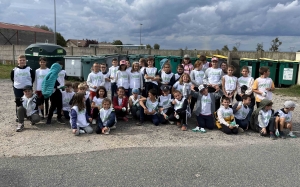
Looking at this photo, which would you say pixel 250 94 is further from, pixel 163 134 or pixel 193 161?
pixel 193 161

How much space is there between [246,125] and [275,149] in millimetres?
1204

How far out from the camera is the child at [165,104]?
20.7ft

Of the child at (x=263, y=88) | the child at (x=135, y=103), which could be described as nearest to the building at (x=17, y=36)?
the child at (x=135, y=103)

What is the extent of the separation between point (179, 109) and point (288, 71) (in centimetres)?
797

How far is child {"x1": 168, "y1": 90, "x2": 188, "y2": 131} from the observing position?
604 centimetres

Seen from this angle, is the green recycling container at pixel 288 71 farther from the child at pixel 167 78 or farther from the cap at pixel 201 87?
the child at pixel 167 78

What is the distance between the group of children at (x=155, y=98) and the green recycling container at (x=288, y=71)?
248 inches

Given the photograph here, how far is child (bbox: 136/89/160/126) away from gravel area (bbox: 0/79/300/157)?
18 cm

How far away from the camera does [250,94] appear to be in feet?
20.5

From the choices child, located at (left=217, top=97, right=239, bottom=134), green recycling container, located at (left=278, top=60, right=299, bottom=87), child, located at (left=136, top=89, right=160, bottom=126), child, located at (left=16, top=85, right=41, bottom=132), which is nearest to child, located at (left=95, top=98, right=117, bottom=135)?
child, located at (left=136, top=89, right=160, bottom=126)

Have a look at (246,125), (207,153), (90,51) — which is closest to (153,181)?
(207,153)

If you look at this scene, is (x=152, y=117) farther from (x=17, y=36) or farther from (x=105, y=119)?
(x=17, y=36)

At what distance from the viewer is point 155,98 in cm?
644

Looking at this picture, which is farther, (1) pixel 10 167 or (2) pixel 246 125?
(2) pixel 246 125
